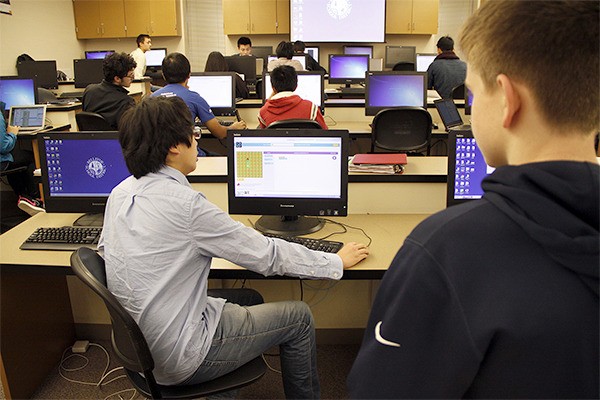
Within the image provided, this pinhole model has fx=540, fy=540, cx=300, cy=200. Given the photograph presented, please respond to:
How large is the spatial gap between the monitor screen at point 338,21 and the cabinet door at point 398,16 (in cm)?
17

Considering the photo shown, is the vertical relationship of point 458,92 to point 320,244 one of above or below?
above

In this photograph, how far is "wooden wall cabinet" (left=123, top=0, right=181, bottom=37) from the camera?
957cm

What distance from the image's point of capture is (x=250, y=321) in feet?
5.72

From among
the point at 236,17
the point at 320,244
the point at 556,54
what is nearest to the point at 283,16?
the point at 236,17

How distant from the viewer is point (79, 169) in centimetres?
226

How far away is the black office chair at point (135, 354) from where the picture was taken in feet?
4.63

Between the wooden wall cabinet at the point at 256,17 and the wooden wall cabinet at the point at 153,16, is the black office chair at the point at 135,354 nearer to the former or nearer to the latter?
the wooden wall cabinet at the point at 256,17

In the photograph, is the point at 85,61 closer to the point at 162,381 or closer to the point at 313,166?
the point at 313,166

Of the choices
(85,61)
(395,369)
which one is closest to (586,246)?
(395,369)

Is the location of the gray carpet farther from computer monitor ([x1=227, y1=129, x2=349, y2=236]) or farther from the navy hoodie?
the navy hoodie

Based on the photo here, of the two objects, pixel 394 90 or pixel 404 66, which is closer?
pixel 394 90

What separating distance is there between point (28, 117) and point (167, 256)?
3748 mm

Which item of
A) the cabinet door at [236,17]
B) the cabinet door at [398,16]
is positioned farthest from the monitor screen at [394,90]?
the cabinet door at [236,17]

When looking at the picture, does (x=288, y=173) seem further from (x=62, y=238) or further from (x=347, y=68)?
(x=347, y=68)
